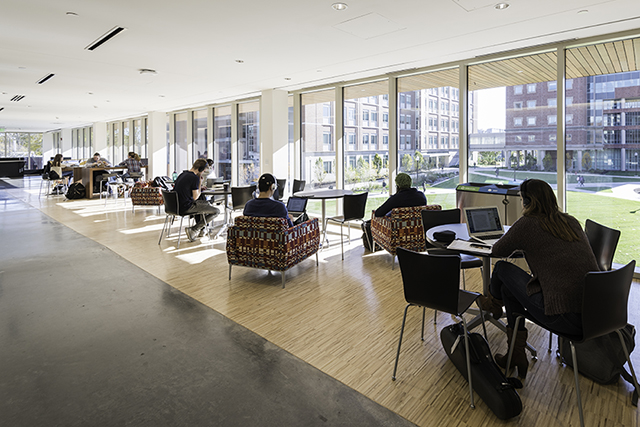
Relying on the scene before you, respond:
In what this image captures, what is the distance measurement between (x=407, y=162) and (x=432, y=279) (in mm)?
5523

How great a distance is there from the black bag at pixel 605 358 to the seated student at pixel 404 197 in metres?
2.79

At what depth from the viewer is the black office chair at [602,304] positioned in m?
2.20

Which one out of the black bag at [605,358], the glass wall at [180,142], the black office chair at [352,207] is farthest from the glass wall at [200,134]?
the black bag at [605,358]

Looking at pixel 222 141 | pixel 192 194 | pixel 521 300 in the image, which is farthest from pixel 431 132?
pixel 222 141

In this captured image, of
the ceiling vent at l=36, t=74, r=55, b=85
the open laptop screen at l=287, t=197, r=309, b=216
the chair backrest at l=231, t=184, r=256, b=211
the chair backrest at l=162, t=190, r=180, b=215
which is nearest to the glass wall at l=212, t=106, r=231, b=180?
the ceiling vent at l=36, t=74, r=55, b=85

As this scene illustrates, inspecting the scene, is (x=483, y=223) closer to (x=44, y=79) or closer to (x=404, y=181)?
(x=404, y=181)

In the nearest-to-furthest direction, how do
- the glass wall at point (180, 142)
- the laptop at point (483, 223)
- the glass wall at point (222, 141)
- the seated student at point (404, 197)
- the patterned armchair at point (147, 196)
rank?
the laptop at point (483, 223) → the seated student at point (404, 197) → the patterned armchair at point (147, 196) → the glass wall at point (222, 141) → the glass wall at point (180, 142)

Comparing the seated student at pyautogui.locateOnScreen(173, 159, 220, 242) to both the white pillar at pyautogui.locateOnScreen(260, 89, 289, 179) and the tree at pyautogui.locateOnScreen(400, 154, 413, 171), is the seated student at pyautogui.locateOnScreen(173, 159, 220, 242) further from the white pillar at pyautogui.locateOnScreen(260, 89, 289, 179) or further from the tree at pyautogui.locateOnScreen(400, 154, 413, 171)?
the tree at pyautogui.locateOnScreen(400, 154, 413, 171)

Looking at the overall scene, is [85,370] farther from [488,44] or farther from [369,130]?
[369,130]

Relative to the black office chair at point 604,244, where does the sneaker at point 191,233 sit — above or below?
below

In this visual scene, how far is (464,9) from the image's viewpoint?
14.0 feet

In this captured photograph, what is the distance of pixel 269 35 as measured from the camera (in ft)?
17.0

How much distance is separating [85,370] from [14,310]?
1.81 meters

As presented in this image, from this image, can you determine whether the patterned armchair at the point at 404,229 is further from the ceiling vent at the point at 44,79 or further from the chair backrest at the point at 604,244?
the ceiling vent at the point at 44,79
